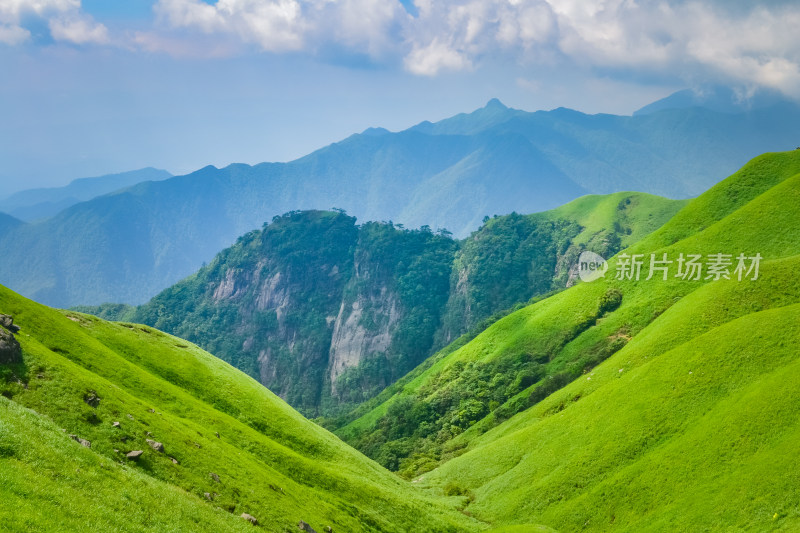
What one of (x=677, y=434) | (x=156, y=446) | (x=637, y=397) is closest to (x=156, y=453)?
(x=156, y=446)

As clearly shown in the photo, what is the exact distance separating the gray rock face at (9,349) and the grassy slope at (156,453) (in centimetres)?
89

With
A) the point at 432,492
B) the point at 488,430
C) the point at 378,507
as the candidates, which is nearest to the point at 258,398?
the point at 378,507

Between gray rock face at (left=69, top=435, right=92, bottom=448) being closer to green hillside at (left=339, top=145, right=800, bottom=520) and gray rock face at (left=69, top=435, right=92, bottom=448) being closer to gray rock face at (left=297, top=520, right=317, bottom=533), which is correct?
gray rock face at (left=297, top=520, right=317, bottom=533)

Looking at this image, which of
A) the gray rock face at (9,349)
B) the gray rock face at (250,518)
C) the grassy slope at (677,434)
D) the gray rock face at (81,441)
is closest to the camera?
the gray rock face at (81,441)

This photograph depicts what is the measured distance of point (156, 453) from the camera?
153 ft

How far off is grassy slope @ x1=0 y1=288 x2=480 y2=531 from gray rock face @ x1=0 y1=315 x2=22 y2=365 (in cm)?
89

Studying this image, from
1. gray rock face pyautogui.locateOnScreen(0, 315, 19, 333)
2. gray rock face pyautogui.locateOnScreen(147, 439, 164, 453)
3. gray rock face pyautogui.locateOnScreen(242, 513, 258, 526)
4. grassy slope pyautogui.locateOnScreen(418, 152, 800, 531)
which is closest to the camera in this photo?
gray rock face pyautogui.locateOnScreen(242, 513, 258, 526)

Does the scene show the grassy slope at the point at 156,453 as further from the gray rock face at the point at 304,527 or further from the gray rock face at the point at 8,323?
the gray rock face at the point at 304,527

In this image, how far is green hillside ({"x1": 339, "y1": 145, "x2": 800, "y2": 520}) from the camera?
64.0 meters

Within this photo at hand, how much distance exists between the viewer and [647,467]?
70250 millimetres

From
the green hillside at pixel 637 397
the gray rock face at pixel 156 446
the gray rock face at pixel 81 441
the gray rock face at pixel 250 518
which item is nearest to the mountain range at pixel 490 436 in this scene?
the gray rock face at pixel 156 446

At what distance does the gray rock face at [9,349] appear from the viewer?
46.8 m

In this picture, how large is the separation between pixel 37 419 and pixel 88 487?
8383 millimetres

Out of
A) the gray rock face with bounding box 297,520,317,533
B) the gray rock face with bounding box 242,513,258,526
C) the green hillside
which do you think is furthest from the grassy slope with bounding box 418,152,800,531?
the gray rock face with bounding box 242,513,258,526
